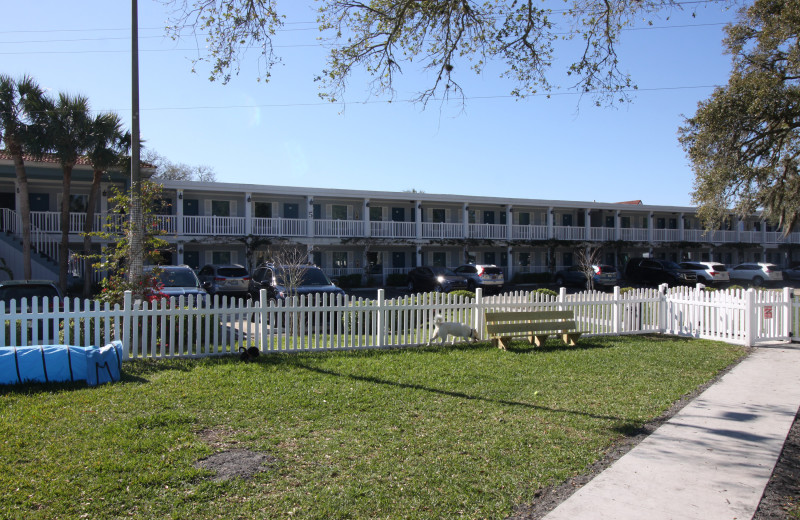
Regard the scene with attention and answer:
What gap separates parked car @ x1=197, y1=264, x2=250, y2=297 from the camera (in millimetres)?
20703

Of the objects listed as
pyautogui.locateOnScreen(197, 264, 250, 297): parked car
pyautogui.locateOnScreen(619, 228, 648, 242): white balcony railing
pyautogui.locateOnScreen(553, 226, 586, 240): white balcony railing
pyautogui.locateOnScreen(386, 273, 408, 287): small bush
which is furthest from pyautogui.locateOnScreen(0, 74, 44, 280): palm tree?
pyautogui.locateOnScreen(619, 228, 648, 242): white balcony railing

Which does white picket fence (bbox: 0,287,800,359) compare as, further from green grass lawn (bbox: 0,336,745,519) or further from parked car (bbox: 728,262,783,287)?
parked car (bbox: 728,262,783,287)

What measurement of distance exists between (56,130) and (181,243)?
316 inches

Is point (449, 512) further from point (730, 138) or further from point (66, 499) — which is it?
Result: point (730, 138)

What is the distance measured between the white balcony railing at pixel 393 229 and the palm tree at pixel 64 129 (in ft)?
48.7

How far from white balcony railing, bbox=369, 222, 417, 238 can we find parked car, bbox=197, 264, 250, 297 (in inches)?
415

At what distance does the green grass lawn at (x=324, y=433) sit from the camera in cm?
401

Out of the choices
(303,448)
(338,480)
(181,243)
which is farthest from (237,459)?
(181,243)

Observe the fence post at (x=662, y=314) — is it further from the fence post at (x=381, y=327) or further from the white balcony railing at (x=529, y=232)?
the white balcony railing at (x=529, y=232)

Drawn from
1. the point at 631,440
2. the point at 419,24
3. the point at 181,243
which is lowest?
the point at 631,440

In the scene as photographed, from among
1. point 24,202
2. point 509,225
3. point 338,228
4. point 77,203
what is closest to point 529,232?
point 509,225

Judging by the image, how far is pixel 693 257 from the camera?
43781 millimetres

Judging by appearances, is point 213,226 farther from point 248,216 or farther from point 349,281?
point 349,281

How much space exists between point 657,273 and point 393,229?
15709 mm
